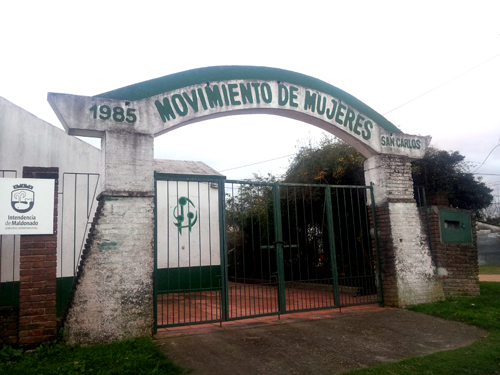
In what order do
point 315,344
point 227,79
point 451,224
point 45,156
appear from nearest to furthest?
point 315,344 < point 227,79 < point 451,224 < point 45,156

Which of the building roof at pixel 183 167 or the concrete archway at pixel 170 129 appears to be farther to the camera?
the building roof at pixel 183 167

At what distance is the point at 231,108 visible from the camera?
20.4 feet

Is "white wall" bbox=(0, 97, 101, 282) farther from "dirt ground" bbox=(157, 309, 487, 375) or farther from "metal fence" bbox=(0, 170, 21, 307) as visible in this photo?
"dirt ground" bbox=(157, 309, 487, 375)

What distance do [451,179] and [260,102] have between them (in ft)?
26.9

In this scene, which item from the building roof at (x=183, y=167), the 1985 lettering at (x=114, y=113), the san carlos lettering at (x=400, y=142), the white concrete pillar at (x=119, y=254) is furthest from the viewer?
the building roof at (x=183, y=167)

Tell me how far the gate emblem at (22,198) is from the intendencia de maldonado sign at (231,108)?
3.31 feet

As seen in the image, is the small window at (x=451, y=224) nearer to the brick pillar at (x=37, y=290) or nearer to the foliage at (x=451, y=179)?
the foliage at (x=451, y=179)

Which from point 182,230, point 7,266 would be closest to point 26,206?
point 7,266

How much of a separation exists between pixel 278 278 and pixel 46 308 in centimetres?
330

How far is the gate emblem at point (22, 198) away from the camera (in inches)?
181

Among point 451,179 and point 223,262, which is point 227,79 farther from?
point 451,179

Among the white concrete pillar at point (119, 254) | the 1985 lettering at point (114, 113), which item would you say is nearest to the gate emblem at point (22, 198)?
the white concrete pillar at point (119, 254)

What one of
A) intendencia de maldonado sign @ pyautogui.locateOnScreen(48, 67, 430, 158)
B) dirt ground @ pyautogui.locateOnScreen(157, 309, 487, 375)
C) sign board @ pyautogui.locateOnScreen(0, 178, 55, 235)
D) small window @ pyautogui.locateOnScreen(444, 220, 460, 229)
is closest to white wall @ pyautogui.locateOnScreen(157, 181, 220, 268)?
intendencia de maldonado sign @ pyautogui.locateOnScreen(48, 67, 430, 158)

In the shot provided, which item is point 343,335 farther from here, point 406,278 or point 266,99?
point 266,99
